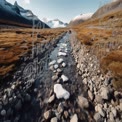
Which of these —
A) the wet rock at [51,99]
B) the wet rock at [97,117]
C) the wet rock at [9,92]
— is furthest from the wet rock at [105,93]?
the wet rock at [9,92]

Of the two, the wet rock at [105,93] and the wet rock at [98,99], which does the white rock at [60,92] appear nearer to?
the wet rock at [98,99]

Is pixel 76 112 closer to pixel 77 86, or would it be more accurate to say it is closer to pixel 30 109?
pixel 30 109

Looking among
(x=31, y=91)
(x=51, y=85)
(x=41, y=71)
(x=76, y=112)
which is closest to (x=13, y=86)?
(x=31, y=91)

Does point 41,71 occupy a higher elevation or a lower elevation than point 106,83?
lower

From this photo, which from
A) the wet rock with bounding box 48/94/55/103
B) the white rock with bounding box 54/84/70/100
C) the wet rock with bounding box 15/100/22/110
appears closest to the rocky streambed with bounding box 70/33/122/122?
the white rock with bounding box 54/84/70/100

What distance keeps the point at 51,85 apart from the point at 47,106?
5.97m

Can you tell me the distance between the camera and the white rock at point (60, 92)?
74.4 feet

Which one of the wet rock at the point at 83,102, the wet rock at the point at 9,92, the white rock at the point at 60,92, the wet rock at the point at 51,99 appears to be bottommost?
the white rock at the point at 60,92

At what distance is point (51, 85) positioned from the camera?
26.4 metres

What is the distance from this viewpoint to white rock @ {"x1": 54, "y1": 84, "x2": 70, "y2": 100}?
74.4 feet

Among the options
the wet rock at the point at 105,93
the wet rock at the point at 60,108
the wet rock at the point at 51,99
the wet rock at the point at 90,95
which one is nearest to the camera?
the wet rock at the point at 60,108

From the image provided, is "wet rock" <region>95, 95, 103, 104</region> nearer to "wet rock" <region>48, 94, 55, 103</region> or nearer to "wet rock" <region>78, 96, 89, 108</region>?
"wet rock" <region>78, 96, 89, 108</region>

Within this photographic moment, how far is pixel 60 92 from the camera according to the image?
23.5 m

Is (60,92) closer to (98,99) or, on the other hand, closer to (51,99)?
(51,99)
